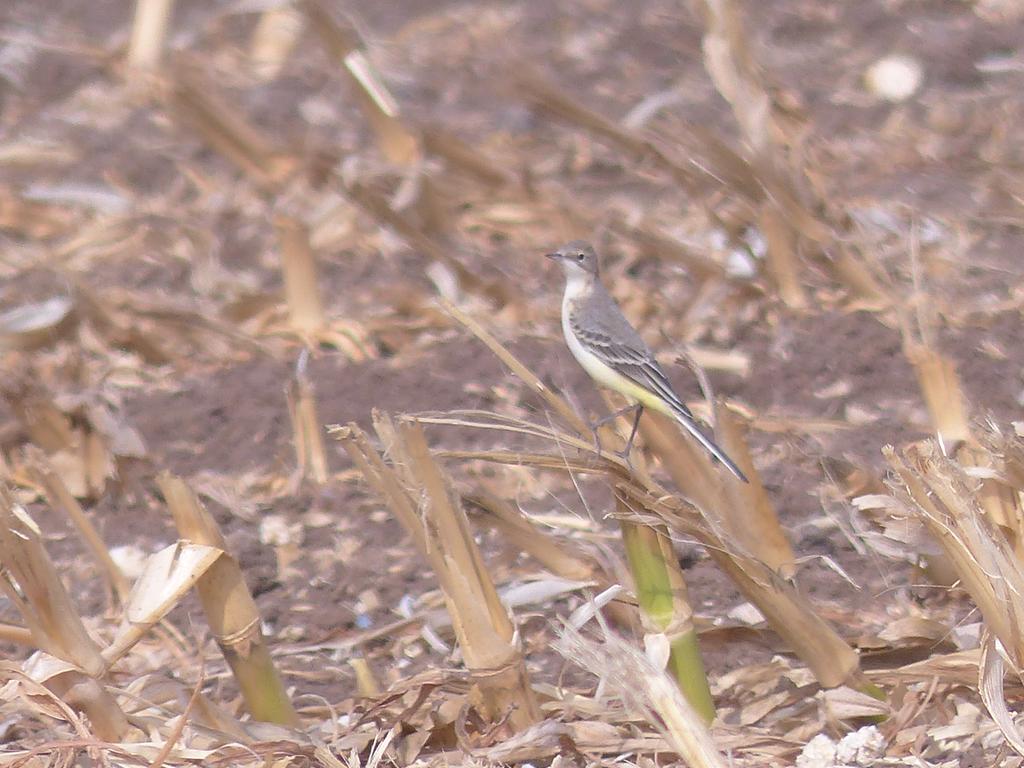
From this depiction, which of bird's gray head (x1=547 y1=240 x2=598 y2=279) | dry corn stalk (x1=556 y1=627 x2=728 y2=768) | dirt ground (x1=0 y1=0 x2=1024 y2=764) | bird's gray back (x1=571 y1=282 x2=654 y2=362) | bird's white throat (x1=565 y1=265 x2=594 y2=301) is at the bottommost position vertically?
dirt ground (x1=0 y1=0 x2=1024 y2=764)

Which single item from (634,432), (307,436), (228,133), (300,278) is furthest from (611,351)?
(228,133)

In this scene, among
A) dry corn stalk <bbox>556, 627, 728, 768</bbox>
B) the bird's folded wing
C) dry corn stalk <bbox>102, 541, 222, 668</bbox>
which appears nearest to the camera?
dry corn stalk <bbox>556, 627, 728, 768</bbox>

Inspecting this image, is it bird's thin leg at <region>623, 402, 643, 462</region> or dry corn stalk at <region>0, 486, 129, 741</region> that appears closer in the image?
dry corn stalk at <region>0, 486, 129, 741</region>

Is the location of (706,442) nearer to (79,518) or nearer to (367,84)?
(79,518)

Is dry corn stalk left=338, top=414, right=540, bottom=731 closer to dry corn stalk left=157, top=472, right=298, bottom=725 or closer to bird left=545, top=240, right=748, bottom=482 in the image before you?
dry corn stalk left=157, top=472, right=298, bottom=725

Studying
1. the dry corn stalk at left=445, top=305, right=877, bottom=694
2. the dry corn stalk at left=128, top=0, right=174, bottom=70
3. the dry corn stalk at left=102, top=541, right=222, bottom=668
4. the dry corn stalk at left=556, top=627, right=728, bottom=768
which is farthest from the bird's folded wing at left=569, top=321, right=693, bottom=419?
the dry corn stalk at left=128, top=0, right=174, bottom=70
